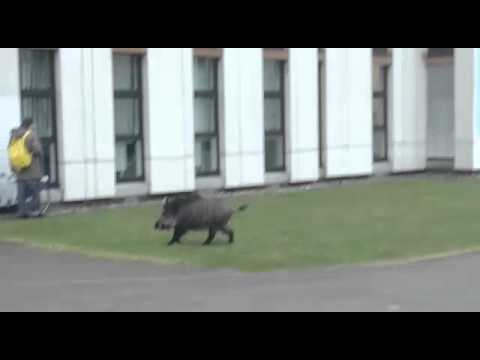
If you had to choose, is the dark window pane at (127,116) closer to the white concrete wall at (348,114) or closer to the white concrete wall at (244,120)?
the white concrete wall at (244,120)

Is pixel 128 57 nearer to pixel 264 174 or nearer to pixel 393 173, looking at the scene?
pixel 264 174

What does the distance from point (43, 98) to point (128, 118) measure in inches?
83.3

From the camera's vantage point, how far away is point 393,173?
25703mm

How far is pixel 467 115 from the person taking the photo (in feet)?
83.5

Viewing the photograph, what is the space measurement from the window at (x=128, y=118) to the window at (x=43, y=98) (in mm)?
1553

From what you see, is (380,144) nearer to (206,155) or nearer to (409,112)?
(409,112)

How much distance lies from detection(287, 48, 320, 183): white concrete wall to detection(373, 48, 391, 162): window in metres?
3.04

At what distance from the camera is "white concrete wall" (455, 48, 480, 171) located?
25094 millimetres

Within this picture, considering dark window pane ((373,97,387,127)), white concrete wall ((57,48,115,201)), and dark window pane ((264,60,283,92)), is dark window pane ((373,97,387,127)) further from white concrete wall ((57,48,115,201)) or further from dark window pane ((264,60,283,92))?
white concrete wall ((57,48,115,201))

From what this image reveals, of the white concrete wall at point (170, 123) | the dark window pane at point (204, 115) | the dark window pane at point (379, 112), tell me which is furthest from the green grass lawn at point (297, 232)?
the dark window pane at point (379, 112)

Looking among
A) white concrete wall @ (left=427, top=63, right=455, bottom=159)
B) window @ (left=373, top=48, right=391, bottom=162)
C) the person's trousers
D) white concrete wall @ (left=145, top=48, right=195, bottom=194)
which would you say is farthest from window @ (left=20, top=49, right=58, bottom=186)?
white concrete wall @ (left=427, top=63, right=455, bottom=159)

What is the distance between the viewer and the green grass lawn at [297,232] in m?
11.7

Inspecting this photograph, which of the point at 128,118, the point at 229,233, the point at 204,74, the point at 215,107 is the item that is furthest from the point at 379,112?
the point at 229,233
